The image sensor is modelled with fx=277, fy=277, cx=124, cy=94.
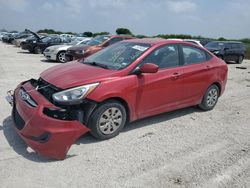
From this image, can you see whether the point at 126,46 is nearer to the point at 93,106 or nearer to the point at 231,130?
the point at 93,106

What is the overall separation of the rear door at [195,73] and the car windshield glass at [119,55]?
100 centimetres

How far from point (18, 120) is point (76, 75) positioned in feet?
3.79

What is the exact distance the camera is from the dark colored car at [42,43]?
19875 millimetres

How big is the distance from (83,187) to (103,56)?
9.35 feet

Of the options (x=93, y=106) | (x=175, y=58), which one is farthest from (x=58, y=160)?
(x=175, y=58)

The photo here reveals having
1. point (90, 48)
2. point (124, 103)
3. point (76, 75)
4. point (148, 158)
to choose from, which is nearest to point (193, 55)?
point (124, 103)

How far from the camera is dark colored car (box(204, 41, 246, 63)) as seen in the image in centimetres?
1794

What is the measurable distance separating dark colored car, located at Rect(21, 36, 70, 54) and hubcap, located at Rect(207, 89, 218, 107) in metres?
15.3

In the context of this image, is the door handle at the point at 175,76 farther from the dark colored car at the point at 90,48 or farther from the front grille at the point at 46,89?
the dark colored car at the point at 90,48

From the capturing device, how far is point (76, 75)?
450 centimetres

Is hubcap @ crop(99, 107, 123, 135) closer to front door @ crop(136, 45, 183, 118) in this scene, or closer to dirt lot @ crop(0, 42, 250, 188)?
dirt lot @ crop(0, 42, 250, 188)

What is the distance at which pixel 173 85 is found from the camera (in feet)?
17.4

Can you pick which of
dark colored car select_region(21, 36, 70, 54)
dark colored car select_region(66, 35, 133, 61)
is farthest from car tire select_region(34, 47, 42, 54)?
dark colored car select_region(66, 35, 133, 61)

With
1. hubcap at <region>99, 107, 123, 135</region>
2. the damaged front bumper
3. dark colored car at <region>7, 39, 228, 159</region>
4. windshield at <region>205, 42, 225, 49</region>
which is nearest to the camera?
the damaged front bumper
